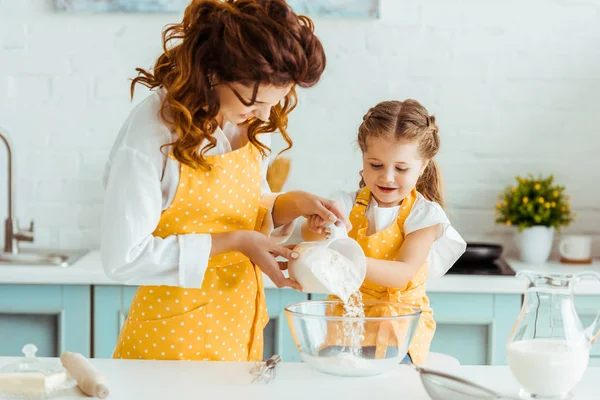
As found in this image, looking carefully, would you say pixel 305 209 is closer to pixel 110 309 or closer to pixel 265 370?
pixel 265 370

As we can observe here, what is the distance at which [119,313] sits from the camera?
2.52 metres

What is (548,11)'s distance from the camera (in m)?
2.86

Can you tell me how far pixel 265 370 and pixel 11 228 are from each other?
1698 millimetres

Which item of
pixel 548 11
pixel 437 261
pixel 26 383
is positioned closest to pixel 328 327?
pixel 26 383

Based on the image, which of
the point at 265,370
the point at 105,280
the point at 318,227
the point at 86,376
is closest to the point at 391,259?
the point at 318,227

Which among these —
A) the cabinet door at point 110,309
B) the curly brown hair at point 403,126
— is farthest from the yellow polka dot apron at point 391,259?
the cabinet door at point 110,309

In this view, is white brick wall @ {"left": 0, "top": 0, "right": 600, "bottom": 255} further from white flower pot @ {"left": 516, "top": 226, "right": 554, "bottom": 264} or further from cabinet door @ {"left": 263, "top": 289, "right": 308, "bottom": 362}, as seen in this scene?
cabinet door @ {"left": 263, "top": 289, "right": 308, "bottom": 362}

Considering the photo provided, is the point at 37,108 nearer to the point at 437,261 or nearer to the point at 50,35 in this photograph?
the point at 50,35

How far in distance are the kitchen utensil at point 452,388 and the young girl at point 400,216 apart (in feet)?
1.91

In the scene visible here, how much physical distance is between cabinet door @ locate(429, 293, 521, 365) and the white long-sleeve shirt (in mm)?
1168

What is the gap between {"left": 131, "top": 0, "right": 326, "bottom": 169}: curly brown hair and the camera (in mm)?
1382

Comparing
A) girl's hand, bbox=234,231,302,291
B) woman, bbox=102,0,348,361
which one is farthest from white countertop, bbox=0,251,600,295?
girl's hand, bbox=234,231,302,291

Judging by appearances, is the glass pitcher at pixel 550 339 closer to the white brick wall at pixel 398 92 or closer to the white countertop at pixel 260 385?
Result: the white countertop at pixel 260 385

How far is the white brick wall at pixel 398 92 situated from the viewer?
2.88 metres
